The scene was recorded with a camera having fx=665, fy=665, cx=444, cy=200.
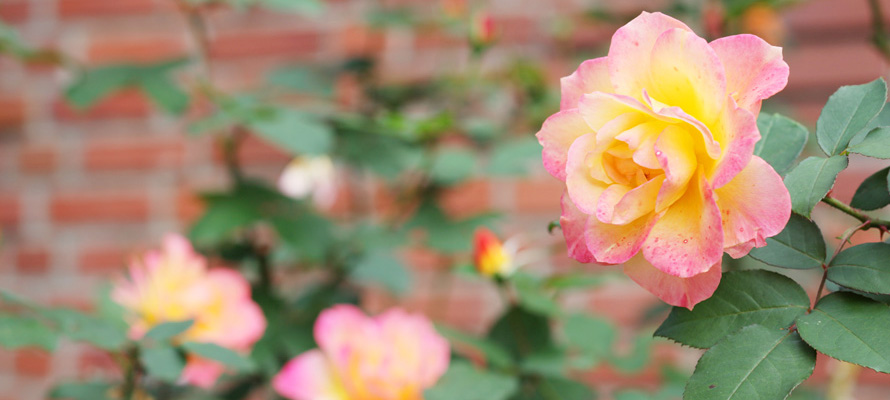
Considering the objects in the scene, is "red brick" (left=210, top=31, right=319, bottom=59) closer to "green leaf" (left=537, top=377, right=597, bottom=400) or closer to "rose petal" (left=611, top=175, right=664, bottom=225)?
"green leaf" (left=537, top=377, right=597, bottom=400)

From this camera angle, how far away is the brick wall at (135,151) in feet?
3.34

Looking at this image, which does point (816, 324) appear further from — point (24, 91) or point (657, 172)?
point (24, 91)

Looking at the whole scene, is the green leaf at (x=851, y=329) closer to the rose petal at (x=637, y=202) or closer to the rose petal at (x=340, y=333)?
the rose petal at (x=637, y=202)

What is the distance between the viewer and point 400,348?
1.32ft

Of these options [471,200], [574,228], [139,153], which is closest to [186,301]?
[574,228]

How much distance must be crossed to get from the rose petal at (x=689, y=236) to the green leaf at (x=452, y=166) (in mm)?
472

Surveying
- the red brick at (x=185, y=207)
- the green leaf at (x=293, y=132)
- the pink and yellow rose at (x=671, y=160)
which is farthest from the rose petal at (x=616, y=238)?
the red brick at (x=185, y=207)

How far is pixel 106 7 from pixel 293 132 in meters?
0.77

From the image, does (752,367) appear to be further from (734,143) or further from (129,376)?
(129,376)

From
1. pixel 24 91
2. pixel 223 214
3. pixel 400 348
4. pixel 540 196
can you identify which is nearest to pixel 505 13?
pixel 540 196

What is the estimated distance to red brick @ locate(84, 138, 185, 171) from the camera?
1115 mm

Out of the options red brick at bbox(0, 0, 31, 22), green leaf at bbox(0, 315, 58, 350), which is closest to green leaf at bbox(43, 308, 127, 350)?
green leaf at bbox(0, 315, 58, 350)

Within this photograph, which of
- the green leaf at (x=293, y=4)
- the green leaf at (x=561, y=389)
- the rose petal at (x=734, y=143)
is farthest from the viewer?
the green leaf at (x=293, y=4)

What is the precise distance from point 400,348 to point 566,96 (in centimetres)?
23
